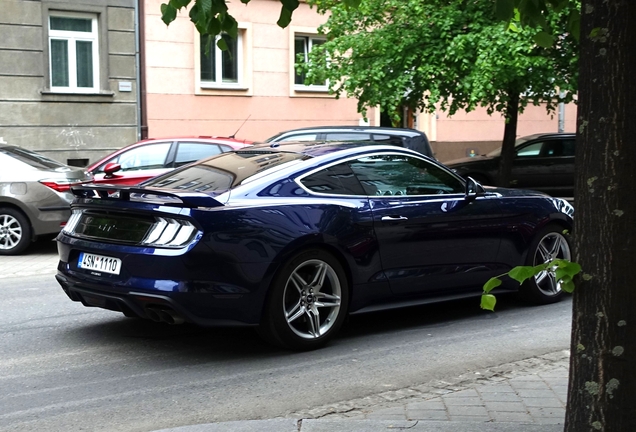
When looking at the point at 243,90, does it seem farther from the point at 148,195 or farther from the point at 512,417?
the point at 512,417

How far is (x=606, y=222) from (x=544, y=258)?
501cm

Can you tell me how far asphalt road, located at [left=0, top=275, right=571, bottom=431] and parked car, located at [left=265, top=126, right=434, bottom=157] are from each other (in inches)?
191

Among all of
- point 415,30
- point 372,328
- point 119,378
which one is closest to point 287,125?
point 415,30

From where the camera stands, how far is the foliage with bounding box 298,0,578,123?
17359mm

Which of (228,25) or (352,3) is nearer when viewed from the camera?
(228,25)

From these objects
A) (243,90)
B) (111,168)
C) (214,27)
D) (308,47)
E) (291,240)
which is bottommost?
(291,240)

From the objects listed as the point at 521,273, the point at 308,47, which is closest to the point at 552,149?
the point at 308,47

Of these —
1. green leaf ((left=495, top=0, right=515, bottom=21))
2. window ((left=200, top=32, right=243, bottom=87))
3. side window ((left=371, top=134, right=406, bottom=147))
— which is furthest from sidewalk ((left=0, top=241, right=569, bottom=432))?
window ((left=200, top=32, right=243, bottom=87))

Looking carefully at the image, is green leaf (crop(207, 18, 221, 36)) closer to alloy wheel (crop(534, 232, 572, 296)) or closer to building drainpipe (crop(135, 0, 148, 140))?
alloy wheel (crop(534, 232, 572, 296))

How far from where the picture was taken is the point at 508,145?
20.4 meters

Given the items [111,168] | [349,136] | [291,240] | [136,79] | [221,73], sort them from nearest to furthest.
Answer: [291,240]
[111,168]
[349,136]
[136,79]
[221,73]

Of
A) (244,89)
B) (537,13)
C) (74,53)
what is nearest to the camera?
(537,13)

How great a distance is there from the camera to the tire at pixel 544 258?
866 centimetres

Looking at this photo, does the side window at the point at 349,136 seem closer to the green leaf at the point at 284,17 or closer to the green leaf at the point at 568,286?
the green leaf at the point at 284,17
